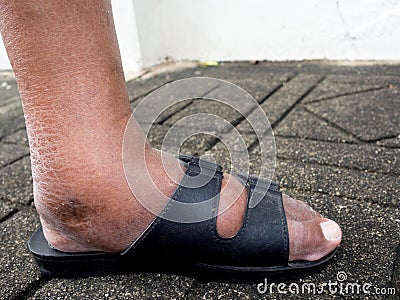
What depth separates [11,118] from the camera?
1.83m

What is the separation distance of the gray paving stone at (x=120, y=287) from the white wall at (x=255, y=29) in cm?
172

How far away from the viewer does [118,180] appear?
0.71 metres

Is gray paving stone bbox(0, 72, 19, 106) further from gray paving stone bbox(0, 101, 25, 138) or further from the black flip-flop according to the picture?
Result: the black flip-flop

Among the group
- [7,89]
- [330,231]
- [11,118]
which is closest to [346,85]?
[330,231]

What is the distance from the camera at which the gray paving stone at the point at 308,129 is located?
1.32m

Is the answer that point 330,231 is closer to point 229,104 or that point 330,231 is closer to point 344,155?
point 344,155

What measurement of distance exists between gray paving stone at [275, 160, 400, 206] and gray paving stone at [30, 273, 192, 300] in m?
0.43

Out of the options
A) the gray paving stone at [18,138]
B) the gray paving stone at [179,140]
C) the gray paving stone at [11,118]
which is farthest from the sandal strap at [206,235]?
the gray paving stone at [11,118]

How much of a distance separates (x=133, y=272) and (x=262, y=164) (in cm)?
54

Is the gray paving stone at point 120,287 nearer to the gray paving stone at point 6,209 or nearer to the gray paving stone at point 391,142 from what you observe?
the gray paving stone at point 6,209

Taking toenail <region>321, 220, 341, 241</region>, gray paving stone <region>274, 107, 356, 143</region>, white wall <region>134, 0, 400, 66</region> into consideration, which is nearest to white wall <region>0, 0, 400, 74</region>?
white wall <region>134, 0, 400, 66</region>

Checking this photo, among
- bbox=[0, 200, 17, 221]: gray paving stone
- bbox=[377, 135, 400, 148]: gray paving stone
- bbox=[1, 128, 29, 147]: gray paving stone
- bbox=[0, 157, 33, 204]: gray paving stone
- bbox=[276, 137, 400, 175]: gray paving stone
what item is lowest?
bbox=[377, 135, 400, 148]: gray paving stone

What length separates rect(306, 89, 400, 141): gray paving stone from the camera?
1.32 m

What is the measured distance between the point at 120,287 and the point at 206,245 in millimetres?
174
